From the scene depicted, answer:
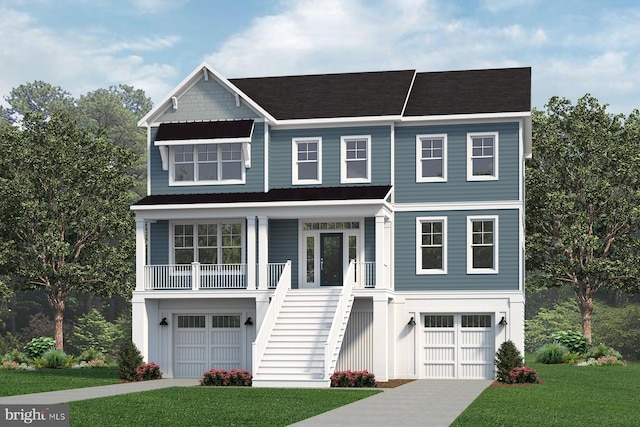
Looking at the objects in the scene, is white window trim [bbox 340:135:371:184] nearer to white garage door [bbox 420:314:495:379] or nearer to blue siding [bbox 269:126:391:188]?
blue siding [bbox 269:126:391:188]

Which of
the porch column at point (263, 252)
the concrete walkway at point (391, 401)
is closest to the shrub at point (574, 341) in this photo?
the concrete walkway at point (391, 401)

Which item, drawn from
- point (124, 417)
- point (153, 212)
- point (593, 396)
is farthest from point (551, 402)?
point (153, 212)

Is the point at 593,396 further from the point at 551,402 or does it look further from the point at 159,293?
the point at 159,293

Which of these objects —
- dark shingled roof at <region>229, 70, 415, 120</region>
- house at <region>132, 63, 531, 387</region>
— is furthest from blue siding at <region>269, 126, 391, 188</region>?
dark shingled roof at <region>229, 70, 415, 120</region>

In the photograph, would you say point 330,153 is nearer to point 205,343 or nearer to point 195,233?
point 195,233

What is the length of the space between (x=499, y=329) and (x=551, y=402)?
9.49 m

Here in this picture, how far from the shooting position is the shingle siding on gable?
36.2m

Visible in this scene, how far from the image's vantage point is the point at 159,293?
3516cm

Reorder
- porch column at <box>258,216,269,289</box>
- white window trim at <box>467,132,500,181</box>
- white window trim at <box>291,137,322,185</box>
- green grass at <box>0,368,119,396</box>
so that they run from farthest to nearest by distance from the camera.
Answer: white window trim at <box>291,137,322,185</box>, white window trim at <box>467,132,500,181</box>, porch column at <box>258,216,269,289</box>, green grass at <box>0,368,119,396</box>

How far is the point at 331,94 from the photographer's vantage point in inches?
1475

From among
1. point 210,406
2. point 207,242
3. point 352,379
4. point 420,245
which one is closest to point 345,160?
point 420,245

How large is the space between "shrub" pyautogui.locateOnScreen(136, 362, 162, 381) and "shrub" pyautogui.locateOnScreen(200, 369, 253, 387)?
3193mm

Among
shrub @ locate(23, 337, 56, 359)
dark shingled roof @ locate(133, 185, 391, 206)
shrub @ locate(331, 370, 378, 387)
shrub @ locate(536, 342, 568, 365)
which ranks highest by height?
dark shingled roof @ locate(133, 185, 391, 206)

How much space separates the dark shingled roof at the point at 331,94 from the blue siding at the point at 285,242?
3681 millimetres
